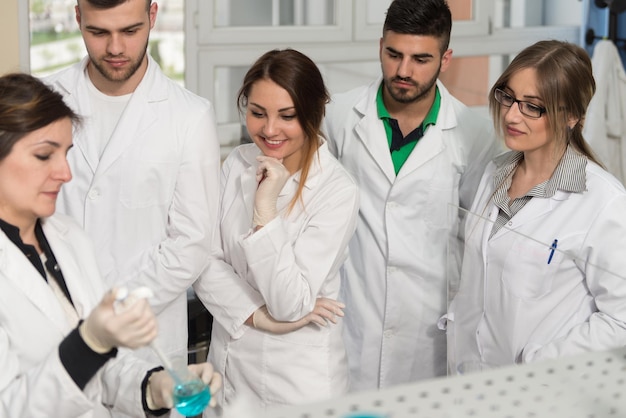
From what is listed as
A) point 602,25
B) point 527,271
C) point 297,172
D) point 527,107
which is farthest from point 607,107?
point 527,271

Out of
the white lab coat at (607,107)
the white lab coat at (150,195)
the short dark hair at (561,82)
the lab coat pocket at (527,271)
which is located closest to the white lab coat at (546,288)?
the lab coat pocket at (527,271)

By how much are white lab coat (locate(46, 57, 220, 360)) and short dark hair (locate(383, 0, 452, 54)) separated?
53cm

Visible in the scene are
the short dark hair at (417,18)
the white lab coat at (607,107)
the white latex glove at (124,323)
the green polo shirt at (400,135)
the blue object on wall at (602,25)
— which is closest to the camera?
the white latex glove at (124,323)

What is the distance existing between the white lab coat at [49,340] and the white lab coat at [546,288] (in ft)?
2.14

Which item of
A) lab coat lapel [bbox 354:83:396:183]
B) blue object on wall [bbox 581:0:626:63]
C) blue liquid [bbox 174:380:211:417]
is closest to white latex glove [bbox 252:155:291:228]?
lab coat lapel [bbox 354:83:396:183]

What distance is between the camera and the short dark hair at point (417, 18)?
2191 millimetres

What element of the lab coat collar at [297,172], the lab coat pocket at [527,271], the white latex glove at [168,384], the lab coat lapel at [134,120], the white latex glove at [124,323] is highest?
the lab coat lapel at [134,120]

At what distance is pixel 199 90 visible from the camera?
3281 mm

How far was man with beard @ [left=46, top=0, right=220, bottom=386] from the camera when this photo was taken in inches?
80.5

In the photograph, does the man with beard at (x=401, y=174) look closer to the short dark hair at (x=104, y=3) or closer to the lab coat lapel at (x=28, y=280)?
the short dark hair at (x=104, y=3)

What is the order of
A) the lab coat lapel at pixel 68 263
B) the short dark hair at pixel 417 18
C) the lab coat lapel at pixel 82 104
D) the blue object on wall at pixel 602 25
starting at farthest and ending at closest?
the blue object on wall at pixel 602 25
the short dark hair at pixel 417 18
the lab coat lapel at pixel 82 104
the lab coat lapel at pixel 68 263

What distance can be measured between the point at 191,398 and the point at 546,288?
2.50ft

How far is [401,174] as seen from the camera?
7.41ft

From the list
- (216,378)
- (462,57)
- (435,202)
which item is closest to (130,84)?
(435,202)
